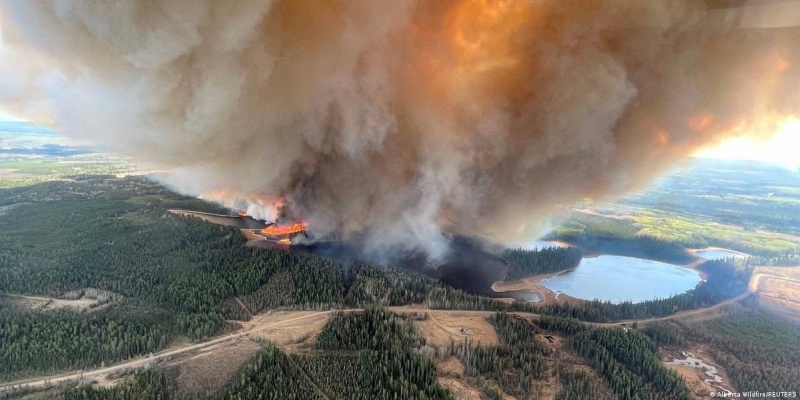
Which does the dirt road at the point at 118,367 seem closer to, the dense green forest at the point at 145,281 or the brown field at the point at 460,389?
the dense green forest at the point at 145,281

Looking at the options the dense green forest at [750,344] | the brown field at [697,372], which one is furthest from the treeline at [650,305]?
the brown field at [697,372]

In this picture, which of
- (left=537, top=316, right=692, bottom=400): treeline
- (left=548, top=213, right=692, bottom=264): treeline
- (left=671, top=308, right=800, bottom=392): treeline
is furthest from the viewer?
(left=548, top=213, right=692, bottom=264): treeline

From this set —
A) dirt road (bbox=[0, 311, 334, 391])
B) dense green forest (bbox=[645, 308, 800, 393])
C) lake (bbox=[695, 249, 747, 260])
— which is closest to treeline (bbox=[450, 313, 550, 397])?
dense green forest (bbox=[645, 308, 800, 393])

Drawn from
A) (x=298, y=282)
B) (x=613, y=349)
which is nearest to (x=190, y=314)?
(x=298, y=282)

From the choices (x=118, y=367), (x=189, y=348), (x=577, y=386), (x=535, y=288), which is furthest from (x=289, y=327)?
(x=535, y=288)

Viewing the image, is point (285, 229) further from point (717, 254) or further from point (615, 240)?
point (717, 254)

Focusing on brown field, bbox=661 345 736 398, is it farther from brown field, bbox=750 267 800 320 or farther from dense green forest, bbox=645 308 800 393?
brown field, bbox=750 267 800 320
